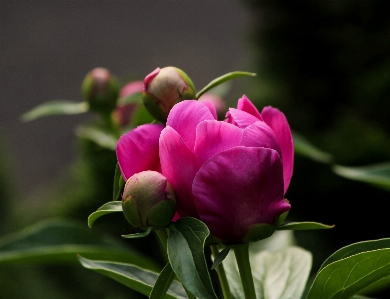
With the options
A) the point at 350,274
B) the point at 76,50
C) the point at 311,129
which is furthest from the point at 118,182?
the point at 76,50

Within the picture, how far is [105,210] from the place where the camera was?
354 mm

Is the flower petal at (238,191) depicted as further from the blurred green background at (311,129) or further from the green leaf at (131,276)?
the blurred green background at (311,129)

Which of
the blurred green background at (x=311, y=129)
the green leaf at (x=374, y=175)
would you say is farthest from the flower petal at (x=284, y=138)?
the blurred green background at (x=311, y=129)

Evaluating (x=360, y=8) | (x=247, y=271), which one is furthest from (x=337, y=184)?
(x=247, y=271)

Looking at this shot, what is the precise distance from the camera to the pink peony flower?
339mm

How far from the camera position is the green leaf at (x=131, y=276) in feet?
1.39

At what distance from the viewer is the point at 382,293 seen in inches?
44.3

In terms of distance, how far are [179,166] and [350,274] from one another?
0.13 m

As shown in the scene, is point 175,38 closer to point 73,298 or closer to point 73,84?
point 73,84

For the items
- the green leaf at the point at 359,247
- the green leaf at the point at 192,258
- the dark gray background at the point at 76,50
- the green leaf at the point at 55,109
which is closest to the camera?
the green leaf at the point at 192,258

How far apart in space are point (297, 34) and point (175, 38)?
12.3 feet

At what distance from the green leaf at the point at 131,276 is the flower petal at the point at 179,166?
9cm

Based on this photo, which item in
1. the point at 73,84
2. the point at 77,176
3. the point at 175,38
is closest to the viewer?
the point at 77,176

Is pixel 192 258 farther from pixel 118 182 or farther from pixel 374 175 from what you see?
pixel 374 175
